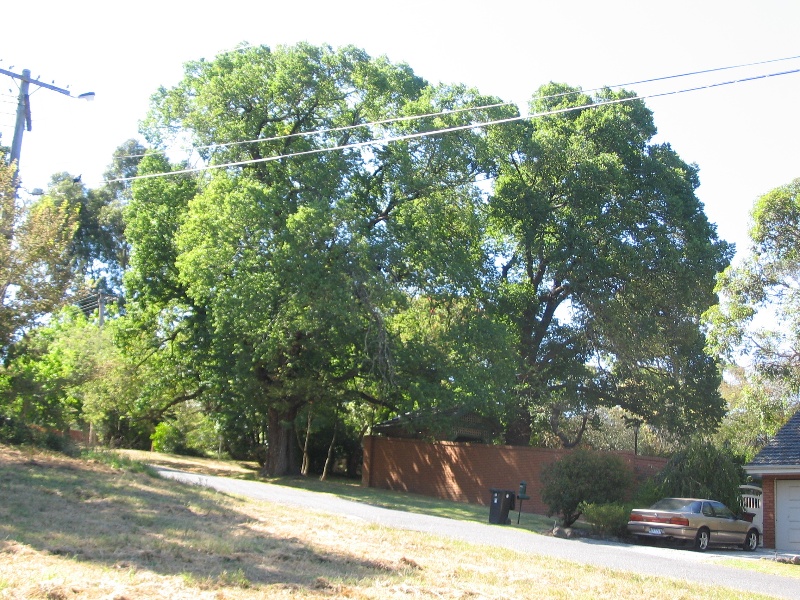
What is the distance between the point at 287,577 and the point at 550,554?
6659 mm

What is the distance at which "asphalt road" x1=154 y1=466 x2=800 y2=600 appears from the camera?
1344 cm

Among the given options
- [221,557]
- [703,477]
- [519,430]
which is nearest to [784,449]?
[703,477]

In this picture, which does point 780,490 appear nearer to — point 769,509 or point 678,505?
point 769,509

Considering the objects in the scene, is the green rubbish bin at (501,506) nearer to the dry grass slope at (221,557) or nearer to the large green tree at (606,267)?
the dry grass slope at (221,557)

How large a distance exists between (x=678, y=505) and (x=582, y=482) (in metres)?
2.57

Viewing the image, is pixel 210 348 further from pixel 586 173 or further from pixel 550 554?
pixel 550 554

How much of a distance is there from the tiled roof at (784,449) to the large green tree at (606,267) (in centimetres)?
932

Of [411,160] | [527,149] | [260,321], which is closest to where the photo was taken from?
[260,321]

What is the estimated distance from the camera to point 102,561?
895 centimetres

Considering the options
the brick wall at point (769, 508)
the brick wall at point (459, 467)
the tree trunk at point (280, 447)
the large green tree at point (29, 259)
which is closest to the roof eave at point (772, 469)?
the brick wall at point (769, 508)

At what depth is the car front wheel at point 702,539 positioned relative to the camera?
2030 centimetres

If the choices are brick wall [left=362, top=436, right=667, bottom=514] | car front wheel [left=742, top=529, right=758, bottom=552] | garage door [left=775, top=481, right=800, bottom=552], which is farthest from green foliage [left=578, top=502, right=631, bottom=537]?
garage door [left=775, top=481, right=800, bottom=552]

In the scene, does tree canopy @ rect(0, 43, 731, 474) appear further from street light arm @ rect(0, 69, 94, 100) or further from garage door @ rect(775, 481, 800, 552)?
garage door @ rect(775, 481, 800, 552)

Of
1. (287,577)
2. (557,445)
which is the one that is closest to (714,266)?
(557,445)
